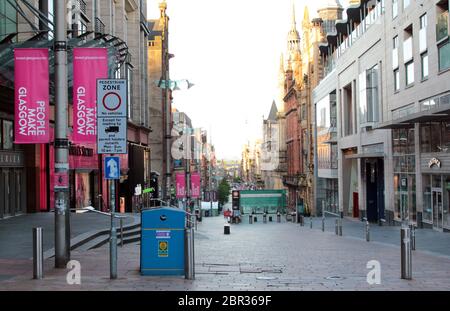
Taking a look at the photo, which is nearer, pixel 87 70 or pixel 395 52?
pixel 87 70

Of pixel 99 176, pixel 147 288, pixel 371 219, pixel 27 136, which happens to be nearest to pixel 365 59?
pixel 371 219

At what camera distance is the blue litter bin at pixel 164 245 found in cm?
1059

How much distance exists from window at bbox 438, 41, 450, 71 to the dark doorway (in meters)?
13.6

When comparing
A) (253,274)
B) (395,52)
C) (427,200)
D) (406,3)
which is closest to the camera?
(253,274)

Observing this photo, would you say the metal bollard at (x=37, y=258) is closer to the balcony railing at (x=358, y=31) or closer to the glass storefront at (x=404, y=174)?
the glass storefront at (x=404, y=174)

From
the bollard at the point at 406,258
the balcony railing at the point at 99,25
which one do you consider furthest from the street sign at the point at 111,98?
the balcony railing at the point at 99,25

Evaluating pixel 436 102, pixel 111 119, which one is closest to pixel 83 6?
pixel 436 102

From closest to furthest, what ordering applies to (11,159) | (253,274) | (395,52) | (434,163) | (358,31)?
(253,274), (11,159), (434,163), (395,52), (358,31)

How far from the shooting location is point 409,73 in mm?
32875

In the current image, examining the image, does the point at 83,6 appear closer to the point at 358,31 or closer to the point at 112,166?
the point at 358,31

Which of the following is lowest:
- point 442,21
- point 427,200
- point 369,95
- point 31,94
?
point 427,200

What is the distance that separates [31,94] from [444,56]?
20568mm

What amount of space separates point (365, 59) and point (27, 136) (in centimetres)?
3255

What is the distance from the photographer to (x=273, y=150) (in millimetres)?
118000
